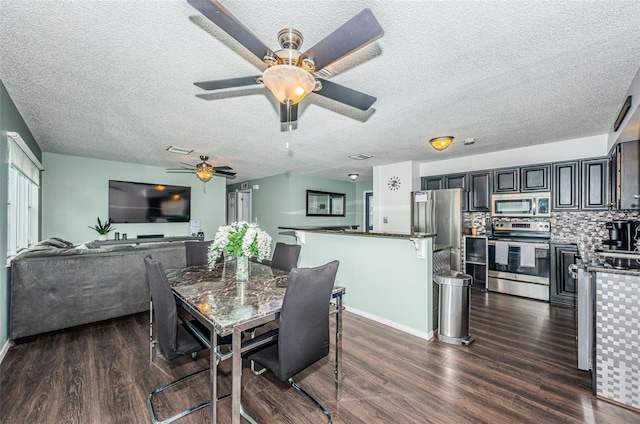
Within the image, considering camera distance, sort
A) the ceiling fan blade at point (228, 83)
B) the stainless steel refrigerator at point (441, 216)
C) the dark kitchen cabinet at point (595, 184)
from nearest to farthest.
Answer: the ceiling fan blade at point (228, 83) < the dark kitchen cabinet at point (595, 184) < the stainless steel refrigerator at point (441, 216)

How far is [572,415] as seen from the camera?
179 cm

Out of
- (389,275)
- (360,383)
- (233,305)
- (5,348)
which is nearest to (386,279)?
(389,275)

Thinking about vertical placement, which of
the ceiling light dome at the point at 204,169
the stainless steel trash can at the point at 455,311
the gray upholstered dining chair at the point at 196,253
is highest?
the ceiling light dome at the point at 204,169

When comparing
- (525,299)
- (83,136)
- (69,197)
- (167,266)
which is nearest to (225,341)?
(167,266)

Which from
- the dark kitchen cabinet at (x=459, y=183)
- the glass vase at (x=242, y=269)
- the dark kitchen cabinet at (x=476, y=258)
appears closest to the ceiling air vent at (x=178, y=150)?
the glass vase at (x=242, y=269)

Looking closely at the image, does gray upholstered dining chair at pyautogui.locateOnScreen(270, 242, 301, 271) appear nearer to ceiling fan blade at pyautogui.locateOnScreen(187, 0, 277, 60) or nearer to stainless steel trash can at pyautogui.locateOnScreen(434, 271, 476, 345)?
stainless steel trash can at pyautogui.locateOnScreen(434, 271, 476, 345)

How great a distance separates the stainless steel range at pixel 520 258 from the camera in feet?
13.6

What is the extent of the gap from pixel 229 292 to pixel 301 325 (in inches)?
24.8

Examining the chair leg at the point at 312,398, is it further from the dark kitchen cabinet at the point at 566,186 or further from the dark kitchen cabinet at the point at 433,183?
the dark kitchen cabinet at the point at 433,183

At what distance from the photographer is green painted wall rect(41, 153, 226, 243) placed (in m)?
5.02

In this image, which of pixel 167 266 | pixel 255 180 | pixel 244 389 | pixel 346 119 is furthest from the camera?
pixel 255 180

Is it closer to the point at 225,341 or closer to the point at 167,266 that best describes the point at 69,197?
the point at 167,266

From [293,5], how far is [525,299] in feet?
16.4

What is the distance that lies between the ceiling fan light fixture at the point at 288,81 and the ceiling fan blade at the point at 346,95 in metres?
0.15
